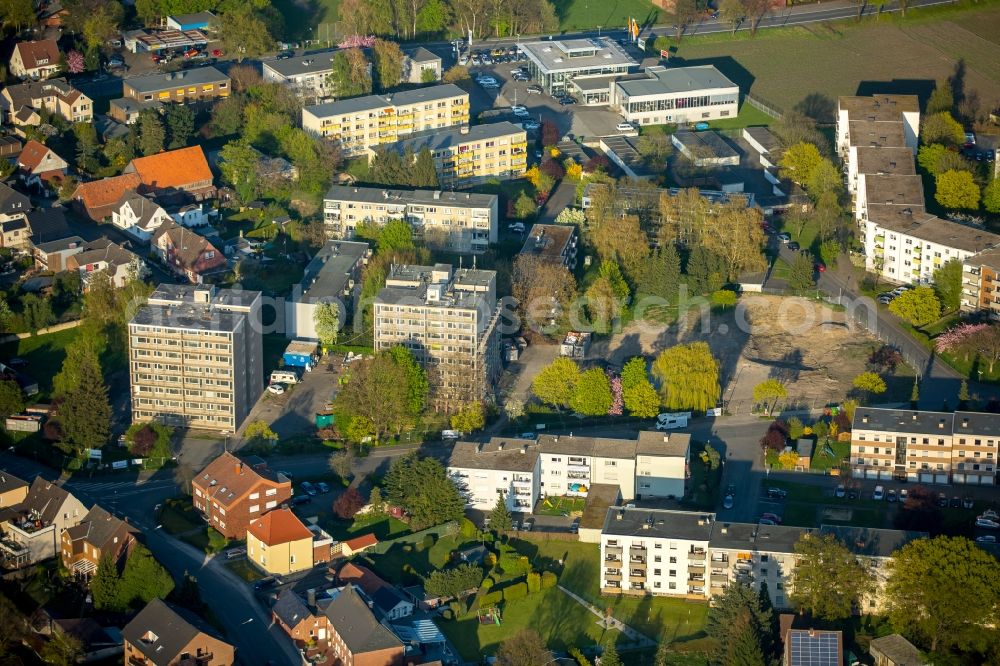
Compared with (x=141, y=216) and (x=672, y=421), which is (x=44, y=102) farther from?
(x=672, y=421)

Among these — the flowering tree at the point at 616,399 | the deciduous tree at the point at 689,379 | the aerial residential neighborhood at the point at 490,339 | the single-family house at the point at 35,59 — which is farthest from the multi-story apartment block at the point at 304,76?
the deciduous tree at the point at 689,379

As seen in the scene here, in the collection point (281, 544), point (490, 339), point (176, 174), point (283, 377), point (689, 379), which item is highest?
point (176, 174)

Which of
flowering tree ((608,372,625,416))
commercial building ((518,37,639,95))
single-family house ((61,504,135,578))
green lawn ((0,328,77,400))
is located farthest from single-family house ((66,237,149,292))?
commercial building ((518,37,639,95))

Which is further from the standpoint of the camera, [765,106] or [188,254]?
[765,106]

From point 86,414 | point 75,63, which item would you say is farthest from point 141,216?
point 75,63

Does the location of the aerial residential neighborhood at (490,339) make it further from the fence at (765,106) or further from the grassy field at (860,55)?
the grassy field at (860,55)

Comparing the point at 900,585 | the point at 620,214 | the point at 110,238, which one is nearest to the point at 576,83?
the point at 620,214
